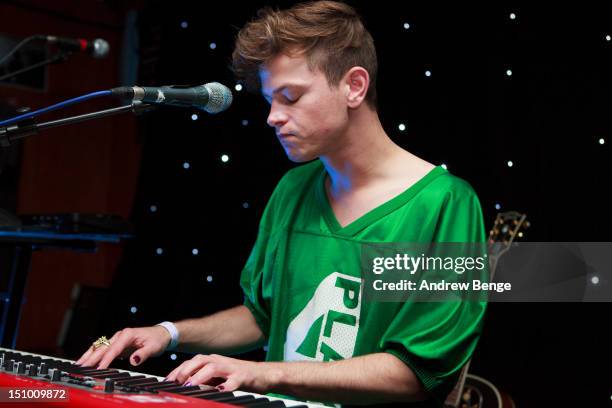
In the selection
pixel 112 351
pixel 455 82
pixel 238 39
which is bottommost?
pixel 112 351

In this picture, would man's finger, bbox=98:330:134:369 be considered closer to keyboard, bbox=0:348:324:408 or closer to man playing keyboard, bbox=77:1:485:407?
man playing keyboard, bbox=77:1:485:407

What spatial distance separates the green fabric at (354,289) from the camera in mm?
1691

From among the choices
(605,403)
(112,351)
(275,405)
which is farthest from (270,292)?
(605,403)

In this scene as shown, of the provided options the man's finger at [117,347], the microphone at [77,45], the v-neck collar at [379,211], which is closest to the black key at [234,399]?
the man's finger at [117,347]

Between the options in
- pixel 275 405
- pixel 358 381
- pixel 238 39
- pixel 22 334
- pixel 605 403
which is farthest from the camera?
pixel 22 334

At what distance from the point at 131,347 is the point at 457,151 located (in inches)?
62.3

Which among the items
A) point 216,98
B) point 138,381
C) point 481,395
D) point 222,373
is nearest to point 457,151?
point 481,395

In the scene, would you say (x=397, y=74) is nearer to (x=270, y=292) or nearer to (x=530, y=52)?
(x=530, y=52)

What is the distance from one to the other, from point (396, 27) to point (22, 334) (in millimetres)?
4557

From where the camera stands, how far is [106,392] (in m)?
1.21

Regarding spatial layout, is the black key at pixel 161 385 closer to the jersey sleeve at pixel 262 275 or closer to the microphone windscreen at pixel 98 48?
the jersey sleeve at pixel 262 275

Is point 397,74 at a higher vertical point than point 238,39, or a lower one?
higher

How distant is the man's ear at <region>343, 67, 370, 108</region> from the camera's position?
196 centimetres

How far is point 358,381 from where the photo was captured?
1.62 metres
